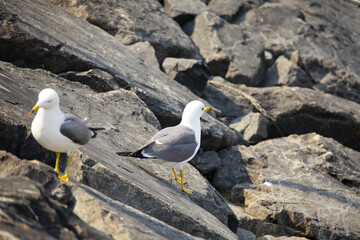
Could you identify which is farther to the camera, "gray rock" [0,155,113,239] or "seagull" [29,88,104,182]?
"seagull" [29,88,104,182]

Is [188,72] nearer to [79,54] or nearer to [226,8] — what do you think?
[79,54]

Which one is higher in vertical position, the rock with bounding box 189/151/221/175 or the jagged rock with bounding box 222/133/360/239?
the rock with bounding box 189/151/221/175

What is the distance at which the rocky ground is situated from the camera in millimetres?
4773

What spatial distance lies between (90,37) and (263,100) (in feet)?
16.6

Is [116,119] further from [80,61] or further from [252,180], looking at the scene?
[252,180]

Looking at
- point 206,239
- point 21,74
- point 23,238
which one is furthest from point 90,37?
point 23,238

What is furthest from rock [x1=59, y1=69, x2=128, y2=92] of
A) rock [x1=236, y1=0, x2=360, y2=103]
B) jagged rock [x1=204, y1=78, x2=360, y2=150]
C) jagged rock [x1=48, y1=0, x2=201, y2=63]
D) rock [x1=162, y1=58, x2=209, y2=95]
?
rock [x1=236, y1=0, x2=360, y2=103]

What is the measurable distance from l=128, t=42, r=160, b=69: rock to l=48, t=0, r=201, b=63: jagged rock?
376 mm

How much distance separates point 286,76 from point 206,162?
545 centimetres

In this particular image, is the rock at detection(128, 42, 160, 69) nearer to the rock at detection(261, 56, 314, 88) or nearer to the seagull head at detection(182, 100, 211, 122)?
the seagull head at detection(182, 100, 211, 122)

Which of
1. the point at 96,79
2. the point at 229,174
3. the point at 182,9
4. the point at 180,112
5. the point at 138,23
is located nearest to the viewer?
the point at 96,79

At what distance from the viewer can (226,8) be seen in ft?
49.5

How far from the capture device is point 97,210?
4504 mm

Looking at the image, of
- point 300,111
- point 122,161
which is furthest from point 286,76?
point 122,161
